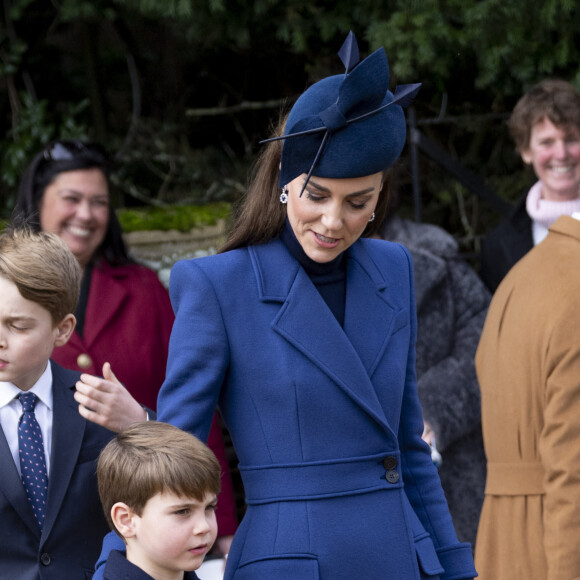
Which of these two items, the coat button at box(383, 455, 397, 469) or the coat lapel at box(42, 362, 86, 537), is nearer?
the coat button at box(383, 455, 397, 469)

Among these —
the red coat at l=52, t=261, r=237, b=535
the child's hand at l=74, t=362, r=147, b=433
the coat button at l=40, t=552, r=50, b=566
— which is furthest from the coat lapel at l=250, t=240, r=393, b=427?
the red coat at l=52, t=261, r=237, b=535

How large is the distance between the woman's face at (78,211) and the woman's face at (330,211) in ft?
4.71

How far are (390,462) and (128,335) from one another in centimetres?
139

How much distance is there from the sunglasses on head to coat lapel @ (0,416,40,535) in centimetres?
149

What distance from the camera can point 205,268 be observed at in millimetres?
2010

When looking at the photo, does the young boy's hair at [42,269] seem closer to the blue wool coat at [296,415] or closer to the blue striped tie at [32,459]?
the blue striped tie at [32,459]

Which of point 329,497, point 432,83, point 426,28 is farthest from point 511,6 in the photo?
point 329,497

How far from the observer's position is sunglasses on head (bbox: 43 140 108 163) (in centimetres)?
341

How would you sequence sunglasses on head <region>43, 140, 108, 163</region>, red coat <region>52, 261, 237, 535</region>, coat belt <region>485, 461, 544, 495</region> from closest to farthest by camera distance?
coat belt <region>485, 461, 544, 495</region>
red coat <region>52, 261, 237, 535</region>
sunglasses on head <region>43, 140, 108, 163</region>

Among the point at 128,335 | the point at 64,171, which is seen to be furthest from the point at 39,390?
the point at 64,171

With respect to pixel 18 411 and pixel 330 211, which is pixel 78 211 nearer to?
pixel 18 411

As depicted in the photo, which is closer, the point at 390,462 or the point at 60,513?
the point at 390,462

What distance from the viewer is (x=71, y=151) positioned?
135 inches

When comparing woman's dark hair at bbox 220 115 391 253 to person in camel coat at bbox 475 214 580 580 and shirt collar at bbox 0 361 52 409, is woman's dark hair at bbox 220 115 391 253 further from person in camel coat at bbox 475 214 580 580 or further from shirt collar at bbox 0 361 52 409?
person in camel coat at bbox 475 214 580 580
